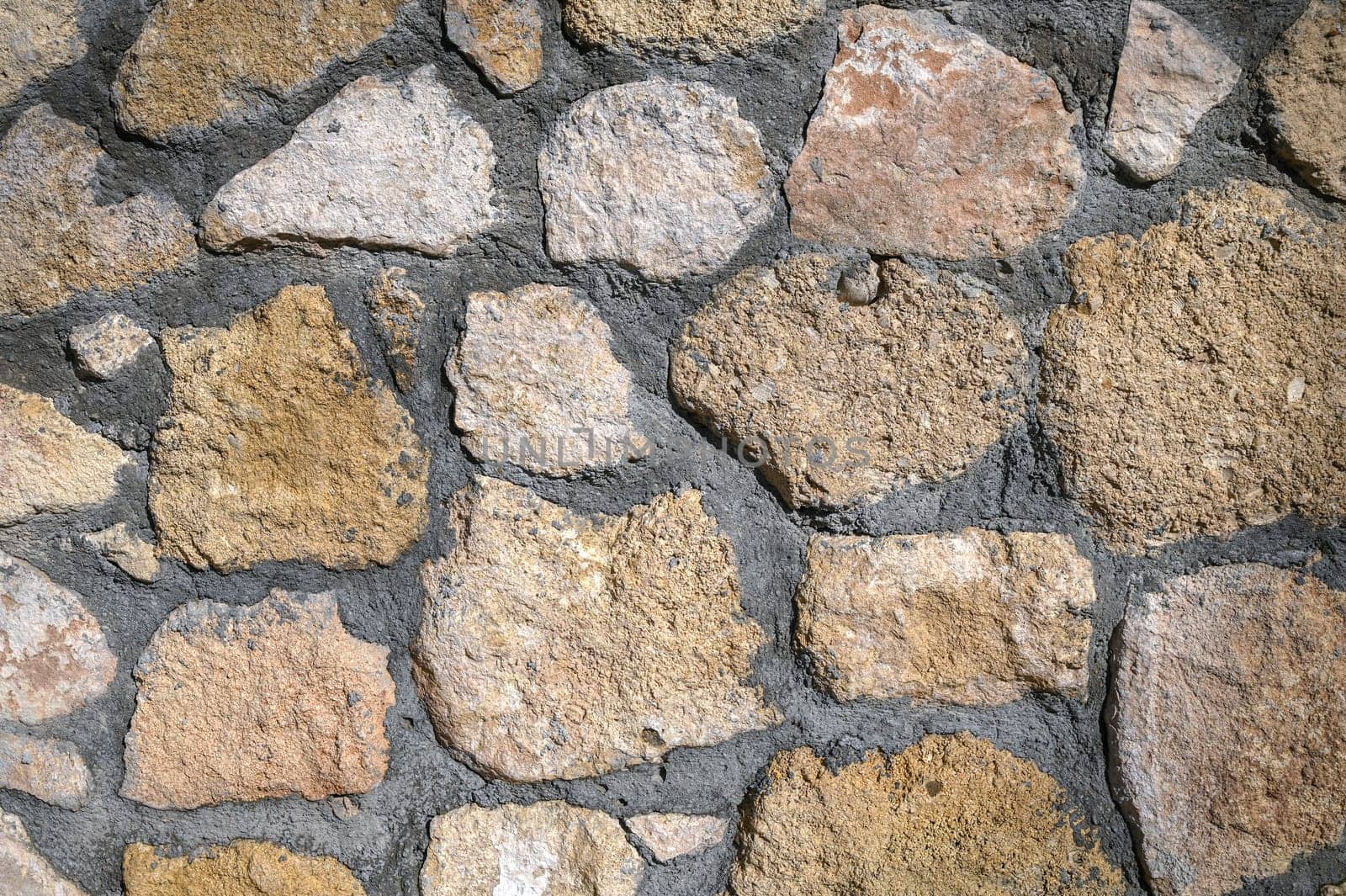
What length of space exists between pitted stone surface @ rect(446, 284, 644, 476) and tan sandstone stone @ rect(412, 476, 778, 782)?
51mm

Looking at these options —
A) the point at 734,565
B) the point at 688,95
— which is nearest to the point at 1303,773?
the point at 734,565

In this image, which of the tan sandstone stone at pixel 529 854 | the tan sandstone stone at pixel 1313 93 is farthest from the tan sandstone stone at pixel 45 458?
the tan sandstone stone at pixel 1313 93

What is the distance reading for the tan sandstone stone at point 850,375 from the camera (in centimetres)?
75

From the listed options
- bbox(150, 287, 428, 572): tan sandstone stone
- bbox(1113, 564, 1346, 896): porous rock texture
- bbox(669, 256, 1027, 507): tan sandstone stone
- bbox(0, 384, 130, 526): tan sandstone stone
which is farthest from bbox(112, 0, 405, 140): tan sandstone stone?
bbox(1113, 564, 1346, 896): porous rock texture

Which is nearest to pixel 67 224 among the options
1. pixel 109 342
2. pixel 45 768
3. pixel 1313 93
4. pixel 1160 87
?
pixel 109 342

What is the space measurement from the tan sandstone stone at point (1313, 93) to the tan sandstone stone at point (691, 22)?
0.37 metres

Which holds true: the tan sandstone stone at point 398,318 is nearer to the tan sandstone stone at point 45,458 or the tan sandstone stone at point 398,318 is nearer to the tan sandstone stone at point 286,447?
the tan sandstone stone at point 286,447

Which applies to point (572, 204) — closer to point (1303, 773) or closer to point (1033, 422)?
point (1033, 422)

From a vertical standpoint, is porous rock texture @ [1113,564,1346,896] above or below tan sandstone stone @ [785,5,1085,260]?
below

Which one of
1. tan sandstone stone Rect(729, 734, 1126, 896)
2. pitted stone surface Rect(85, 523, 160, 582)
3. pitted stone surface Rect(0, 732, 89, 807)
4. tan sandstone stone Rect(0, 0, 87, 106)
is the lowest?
pitted stone surface Rect(0, 732, 89, 807)

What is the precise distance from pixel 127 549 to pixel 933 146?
0.80 m

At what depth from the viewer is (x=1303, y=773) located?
78 centimetres

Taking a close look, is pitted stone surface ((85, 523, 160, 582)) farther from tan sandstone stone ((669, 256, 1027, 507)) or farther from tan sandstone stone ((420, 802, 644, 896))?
tan sandstone stone ((669, 256, 1027, 507))

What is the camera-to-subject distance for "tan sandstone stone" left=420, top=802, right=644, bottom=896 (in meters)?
0.82
